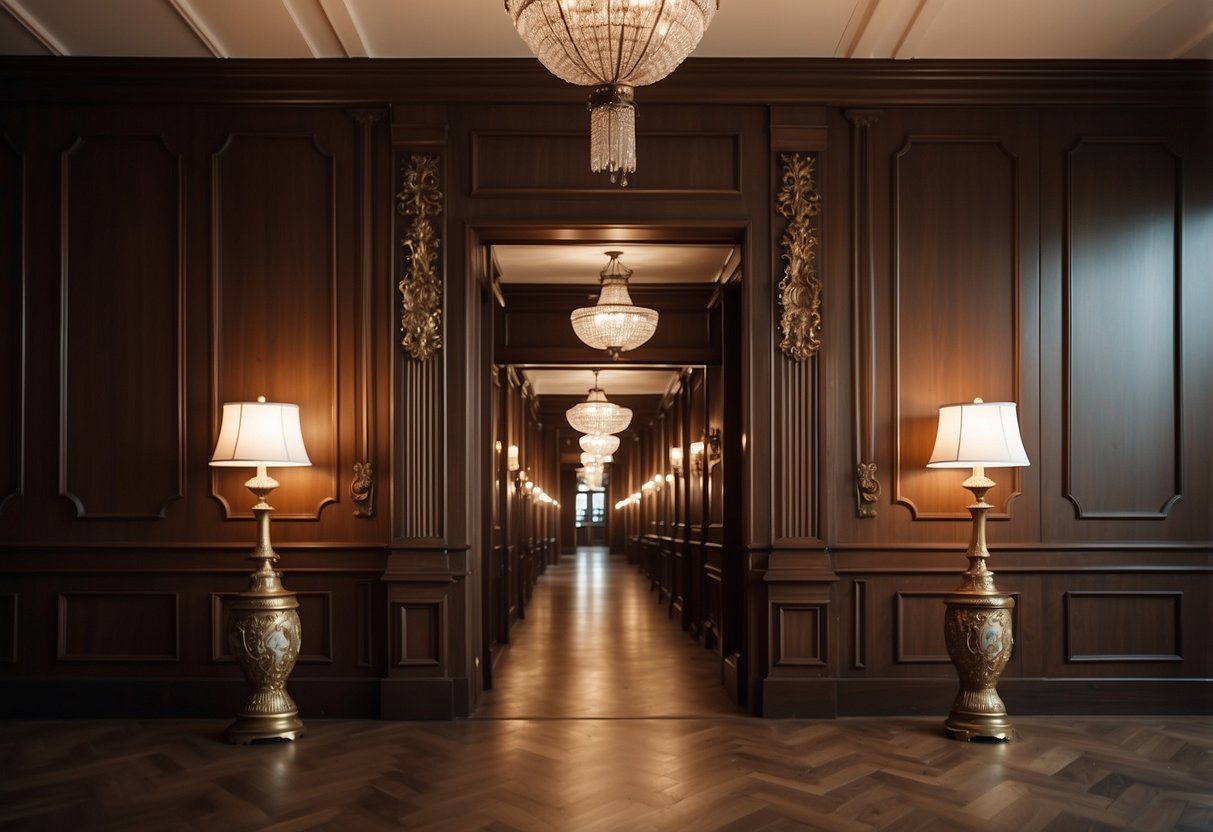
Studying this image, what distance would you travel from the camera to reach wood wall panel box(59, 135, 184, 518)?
5.60 meters

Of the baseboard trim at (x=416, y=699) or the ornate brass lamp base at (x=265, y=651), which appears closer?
the ornate brass lamp base at (x=265, y=651)

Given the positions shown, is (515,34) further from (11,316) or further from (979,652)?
(979,652)

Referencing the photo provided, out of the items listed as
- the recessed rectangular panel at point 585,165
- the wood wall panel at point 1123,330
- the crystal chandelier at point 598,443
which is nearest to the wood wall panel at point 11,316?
the recessed rectangular panel at point 585,165

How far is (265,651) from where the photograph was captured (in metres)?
5.00

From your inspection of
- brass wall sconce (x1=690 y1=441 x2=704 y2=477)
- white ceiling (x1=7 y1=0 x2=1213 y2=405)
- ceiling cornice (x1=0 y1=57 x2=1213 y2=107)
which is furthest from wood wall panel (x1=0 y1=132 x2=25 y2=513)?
brass wall sconce (x1=690 y1=441 x2=704 y2=477)

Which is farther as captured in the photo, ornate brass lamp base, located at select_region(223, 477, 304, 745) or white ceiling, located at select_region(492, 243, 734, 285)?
white ceiling, located at select_region(492, 243, 734, 285)

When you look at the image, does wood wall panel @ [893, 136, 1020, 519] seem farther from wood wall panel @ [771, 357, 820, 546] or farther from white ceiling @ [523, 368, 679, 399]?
white ceiling @ [523, 368, 679, 399]

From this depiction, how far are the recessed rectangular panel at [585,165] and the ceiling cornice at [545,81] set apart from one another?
7.7 inches

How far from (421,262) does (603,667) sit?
3283mm

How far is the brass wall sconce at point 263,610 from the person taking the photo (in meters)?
4.99

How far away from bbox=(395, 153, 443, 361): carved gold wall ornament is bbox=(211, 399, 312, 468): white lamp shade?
2.64ft

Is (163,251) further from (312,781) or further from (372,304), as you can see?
(312,781)

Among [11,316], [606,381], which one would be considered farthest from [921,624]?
[606,381]

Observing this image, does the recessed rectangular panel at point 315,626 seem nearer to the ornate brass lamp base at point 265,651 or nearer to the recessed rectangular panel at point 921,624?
the ornate brass lamp base at point 265,651
